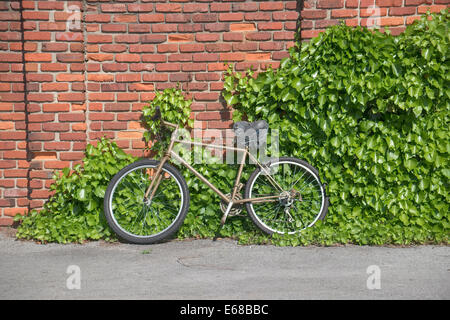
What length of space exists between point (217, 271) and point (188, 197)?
0.95 meters

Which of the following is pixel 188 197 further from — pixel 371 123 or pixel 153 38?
pixel 371 123

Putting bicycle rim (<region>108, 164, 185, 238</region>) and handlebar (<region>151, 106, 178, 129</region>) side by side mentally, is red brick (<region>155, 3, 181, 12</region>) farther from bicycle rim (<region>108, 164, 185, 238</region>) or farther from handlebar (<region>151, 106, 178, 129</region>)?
bicycle rim (<region>108, 164, 185, 238</region>)

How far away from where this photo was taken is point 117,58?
4.83 metres

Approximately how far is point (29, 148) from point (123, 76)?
122 centimetres

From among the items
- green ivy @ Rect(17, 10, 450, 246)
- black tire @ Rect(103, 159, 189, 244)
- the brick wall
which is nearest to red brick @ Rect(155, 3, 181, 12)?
the brick wall

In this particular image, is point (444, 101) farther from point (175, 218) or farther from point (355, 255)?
point (175, 218)

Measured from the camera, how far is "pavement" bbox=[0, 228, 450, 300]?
3.28 metres

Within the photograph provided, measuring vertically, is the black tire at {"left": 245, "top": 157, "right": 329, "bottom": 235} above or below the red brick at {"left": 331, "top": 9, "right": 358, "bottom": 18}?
below

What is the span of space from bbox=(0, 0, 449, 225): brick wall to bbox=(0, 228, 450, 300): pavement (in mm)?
1095

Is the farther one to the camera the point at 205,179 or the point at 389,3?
the point at 389,3

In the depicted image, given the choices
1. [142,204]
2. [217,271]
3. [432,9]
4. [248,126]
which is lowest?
[217,271]

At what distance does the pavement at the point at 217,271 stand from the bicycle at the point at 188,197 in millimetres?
253

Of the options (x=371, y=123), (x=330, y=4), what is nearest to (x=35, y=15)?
(x=330, y=4)

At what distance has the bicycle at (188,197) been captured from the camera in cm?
448
